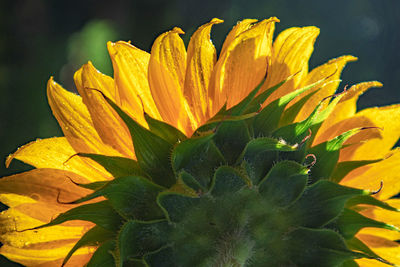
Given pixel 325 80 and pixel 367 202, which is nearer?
pixel 367 202

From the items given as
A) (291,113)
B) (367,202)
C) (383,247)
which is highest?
(291,113)

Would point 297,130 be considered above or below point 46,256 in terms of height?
above

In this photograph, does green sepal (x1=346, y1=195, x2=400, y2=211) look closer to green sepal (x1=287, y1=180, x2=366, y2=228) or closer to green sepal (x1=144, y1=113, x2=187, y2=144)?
green sepal (x1=287, y1=180, x2=366, y2=228)

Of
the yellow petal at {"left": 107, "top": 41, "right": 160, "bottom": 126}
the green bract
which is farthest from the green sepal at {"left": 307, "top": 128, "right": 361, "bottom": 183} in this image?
the yellow petal at {"left": 107, "top": 41, "right": 160, "bottom": 126}

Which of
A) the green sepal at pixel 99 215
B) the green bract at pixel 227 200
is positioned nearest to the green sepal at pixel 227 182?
the green bract at pixel 227 200

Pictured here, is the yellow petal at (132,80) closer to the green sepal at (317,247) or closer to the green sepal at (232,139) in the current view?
the green sepal at (232,139)

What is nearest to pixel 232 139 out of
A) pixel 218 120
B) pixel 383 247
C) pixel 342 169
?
pixel 218 120

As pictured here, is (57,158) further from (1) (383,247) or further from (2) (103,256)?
(1) (383,247)
